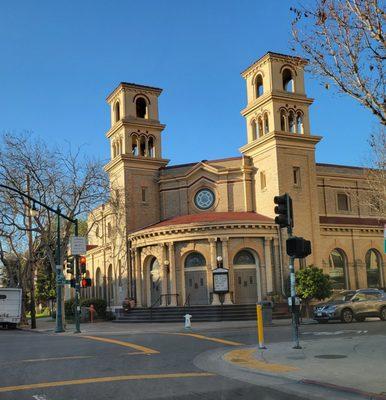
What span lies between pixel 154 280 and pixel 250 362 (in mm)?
27863

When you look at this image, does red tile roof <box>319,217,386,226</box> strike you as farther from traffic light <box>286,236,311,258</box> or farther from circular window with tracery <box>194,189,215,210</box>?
traffic light <box>286,236,311,258</box>

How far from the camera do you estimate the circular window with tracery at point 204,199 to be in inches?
1688

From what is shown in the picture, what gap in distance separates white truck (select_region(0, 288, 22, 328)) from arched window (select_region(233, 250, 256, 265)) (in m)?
14.2

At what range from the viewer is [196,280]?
38.1 meters

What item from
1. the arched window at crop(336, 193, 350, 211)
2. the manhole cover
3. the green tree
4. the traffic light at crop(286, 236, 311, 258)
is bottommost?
the manhole cover

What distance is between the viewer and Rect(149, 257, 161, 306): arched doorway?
132 ft

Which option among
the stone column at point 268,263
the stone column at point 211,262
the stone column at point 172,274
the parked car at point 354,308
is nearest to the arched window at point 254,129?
the stone column at point 268,263

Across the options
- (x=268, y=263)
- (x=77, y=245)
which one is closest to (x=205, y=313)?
(x=268, y=263)

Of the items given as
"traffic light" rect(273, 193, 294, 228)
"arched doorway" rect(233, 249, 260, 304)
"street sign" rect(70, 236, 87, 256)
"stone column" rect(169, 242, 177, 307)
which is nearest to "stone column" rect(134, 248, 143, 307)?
"stone column" rect(169, 242, 177, 307)

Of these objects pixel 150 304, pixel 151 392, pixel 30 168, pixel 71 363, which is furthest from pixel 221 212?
pixel 151 392

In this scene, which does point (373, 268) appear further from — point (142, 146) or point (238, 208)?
point (142, 146)

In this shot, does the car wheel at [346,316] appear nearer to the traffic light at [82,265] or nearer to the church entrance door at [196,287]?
the church entrance door at [196,287]

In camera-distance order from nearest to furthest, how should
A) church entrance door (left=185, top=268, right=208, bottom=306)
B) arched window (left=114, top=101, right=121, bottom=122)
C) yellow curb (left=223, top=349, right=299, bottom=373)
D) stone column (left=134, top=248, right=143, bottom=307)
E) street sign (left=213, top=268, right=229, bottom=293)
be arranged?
yellow curb (left=223, top=349, right=299, bottom=373), street sign (left=213, top=268, right=229, bottom=293), church entrance door (left=185, top=268, right=208, bottom=306), stone column (left=134, top=248, right=143, bottom=307), arched window (left=114, top=101, right=121, bottom=122)

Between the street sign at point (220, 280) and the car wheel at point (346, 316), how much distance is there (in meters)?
9.35
